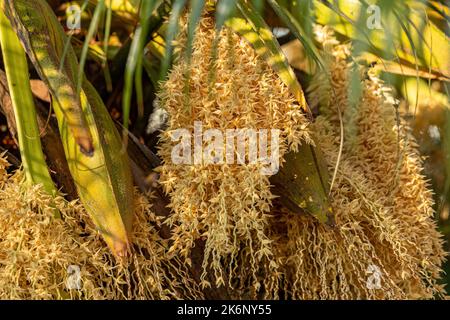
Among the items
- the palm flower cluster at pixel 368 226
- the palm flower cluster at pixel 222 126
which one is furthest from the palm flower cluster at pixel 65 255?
the palm flower cluster at pixel 368 226

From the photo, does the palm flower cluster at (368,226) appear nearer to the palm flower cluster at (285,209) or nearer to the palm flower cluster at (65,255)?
the palm flower cluster at (285,209)

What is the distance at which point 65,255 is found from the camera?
0.96 metres

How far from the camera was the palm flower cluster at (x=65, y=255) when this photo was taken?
0.95 meters

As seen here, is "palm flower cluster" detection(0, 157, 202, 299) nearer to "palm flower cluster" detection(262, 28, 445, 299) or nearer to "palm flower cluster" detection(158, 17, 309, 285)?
"palm flower cluster" detection(158, 17, 309, 285)

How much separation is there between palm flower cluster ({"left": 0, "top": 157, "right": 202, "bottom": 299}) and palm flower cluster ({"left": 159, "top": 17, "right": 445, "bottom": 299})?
0.04 m

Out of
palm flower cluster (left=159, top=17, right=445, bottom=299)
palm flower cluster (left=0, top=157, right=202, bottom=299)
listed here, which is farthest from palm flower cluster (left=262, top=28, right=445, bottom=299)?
palm flower cluster (left=0, top=157, right=202, bottom=299)

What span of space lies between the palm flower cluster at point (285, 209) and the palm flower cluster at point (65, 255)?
45 millimetres

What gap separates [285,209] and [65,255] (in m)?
0.33

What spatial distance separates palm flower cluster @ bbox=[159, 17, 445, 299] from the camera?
1.00 m

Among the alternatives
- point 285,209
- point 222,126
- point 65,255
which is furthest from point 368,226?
point 65,255

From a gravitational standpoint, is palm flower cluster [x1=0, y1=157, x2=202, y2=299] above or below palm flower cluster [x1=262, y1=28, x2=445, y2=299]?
above

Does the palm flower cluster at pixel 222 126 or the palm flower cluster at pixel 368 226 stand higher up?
the palm flower cluster at pixel 222 126
